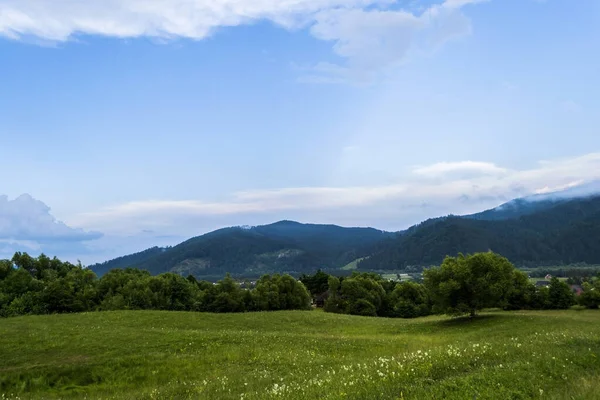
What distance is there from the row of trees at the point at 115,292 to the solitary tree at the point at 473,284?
148 feet

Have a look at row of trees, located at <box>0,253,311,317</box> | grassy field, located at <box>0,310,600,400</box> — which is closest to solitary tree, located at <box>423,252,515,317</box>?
grassy field, located at <box>0,310,600,400</box>

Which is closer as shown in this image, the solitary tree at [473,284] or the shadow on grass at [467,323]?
the shadow on grass at [467,323]

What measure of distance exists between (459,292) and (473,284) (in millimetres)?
2154

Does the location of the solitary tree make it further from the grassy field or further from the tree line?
the grassy field

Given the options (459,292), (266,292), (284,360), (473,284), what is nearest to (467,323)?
(459,292)

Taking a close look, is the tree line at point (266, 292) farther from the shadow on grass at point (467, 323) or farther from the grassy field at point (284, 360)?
the grassy field at point (284, 360)

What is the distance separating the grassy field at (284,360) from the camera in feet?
40.4

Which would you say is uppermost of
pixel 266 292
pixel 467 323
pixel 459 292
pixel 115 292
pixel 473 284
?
pixel 115 292

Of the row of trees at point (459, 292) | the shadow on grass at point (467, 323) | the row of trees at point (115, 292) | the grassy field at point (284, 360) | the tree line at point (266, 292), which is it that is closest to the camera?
the grassy field at point (284, 360)

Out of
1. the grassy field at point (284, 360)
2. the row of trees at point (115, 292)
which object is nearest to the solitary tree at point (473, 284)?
the grassy field at point (284, 360)

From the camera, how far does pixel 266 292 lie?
88.0m

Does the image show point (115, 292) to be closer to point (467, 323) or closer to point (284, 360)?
point (467, 323)

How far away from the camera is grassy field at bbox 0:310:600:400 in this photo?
1233 centimetres

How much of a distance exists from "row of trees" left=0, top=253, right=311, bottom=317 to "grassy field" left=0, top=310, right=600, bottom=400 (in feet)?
103
